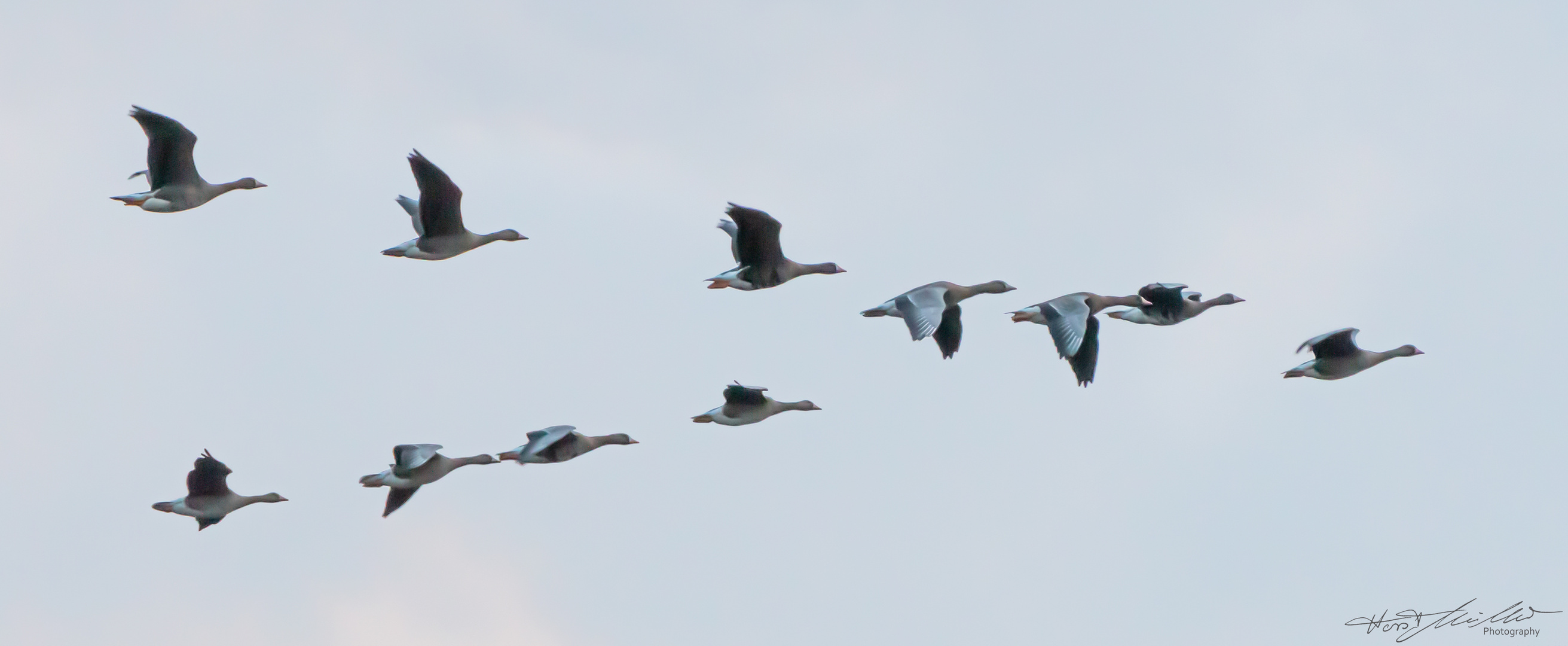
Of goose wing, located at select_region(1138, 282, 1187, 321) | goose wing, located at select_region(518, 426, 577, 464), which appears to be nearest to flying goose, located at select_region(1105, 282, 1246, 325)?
goose wing, located at select_region(1138, 282, 1187, 321)

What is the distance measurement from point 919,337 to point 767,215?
335 centimetres

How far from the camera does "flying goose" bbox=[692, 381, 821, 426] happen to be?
86.6ft

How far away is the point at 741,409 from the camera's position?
26922 millimetres

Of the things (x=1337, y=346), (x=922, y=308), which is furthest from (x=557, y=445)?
(x=1337, y=346)

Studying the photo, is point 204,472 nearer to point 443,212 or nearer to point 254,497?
point 254,497

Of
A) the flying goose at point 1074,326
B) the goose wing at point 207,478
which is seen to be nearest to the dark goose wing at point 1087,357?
the flying goose at point 1074,326

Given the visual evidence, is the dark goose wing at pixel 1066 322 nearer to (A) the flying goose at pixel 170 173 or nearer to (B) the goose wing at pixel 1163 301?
(B) the goose wing at pixel 1163 301

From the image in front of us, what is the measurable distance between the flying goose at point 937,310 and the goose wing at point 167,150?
36.5 ft

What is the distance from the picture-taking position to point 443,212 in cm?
2586

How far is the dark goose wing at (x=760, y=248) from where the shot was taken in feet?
83.6

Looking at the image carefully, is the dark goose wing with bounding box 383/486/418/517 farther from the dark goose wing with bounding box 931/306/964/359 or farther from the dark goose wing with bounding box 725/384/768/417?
the dark goose wing with bounding box 931/306/964/359

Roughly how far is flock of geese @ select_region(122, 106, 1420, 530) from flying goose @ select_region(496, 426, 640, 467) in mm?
19

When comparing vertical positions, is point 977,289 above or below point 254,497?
above

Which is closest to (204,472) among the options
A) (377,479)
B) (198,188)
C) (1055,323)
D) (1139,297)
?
(377,479)
